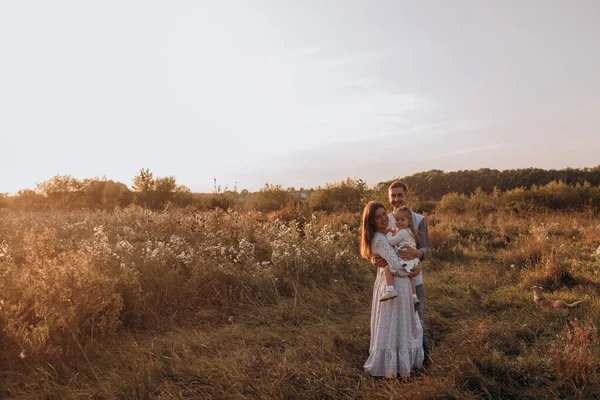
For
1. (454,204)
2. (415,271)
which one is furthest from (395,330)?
(454,204)

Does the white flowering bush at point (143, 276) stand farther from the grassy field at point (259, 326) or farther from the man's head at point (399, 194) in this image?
the man's head at point (399, 194)

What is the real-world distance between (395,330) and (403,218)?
3.41ft

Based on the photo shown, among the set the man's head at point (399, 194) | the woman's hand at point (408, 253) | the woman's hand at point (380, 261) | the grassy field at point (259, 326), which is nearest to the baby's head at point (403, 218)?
the man's head at point (399, 194)

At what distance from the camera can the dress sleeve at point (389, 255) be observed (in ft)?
12.3

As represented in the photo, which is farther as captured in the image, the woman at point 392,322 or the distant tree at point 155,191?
the distant tree at point 155,191

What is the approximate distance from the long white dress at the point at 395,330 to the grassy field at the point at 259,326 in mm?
160

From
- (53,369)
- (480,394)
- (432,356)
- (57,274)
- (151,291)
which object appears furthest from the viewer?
(151,291)

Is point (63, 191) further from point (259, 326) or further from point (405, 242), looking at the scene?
point (405, 242)

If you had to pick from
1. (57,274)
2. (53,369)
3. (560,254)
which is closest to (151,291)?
(57,274)

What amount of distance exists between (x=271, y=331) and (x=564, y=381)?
9.81 ft

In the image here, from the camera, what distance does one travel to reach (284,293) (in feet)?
20.5

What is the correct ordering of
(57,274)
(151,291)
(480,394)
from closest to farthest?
(480,394), (57,274), (151,291)

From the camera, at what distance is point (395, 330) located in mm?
3762

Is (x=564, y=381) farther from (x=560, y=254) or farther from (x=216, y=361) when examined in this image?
(x=560, y=254)
